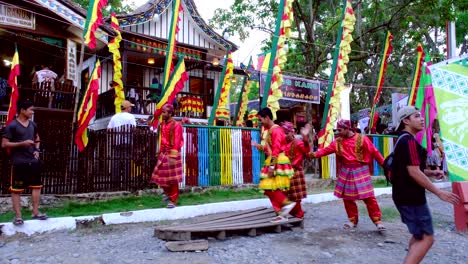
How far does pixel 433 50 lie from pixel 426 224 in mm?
18016

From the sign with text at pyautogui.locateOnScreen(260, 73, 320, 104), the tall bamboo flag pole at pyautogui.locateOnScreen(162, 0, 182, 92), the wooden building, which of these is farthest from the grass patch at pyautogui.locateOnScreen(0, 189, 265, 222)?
the wooden building

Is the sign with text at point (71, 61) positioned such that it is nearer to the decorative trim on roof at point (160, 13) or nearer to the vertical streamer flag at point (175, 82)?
the decorative trim on roof at point (160, 13)

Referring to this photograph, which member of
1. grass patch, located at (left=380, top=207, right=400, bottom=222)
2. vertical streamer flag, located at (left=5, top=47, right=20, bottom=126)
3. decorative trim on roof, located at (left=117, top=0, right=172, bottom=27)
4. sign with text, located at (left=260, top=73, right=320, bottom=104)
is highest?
decorative trim on roof, located at (left=117, top=0, right=172, bottom=27)

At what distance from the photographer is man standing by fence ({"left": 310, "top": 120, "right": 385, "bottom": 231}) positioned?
5.78 m

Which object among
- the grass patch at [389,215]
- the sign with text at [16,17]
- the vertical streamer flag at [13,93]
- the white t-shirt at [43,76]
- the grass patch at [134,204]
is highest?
the sign with text at [16,17]

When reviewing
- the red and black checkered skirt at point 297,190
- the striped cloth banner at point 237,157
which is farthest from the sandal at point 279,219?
the striped cloth banner at point 237,157

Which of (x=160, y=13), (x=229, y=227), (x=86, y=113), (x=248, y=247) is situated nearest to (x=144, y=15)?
(x=160, y=13)

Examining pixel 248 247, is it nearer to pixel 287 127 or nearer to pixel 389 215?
pixel 287 127

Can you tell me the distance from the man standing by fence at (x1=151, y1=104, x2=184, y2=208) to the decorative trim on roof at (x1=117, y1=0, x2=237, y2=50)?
283 inches

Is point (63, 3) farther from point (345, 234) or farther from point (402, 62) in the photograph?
point (402, 62)

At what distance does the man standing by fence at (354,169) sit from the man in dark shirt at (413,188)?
2.15 meters

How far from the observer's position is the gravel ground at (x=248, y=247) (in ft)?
14.4

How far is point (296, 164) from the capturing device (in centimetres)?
642

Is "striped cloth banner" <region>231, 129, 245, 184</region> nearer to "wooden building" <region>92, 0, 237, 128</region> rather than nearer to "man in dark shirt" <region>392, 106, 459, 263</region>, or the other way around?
"wooden building" <region>92, 0, 237, 128</region>
